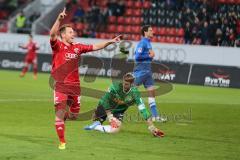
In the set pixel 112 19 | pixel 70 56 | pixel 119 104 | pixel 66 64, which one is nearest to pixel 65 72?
pixel 66 64

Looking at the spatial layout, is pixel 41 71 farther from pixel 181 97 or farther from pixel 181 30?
pixel 181 97

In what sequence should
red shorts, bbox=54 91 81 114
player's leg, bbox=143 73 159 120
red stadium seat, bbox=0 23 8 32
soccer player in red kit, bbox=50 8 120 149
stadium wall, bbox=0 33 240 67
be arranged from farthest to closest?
red stadium seat, bbox=0 23 8 32, stadium wall, bbox=0 33 240 67, player's leg, bbox=143 73 159 120, red shorts, bbox=54 91 81 114, soccer player in red kit, bbox=50 8 120 149

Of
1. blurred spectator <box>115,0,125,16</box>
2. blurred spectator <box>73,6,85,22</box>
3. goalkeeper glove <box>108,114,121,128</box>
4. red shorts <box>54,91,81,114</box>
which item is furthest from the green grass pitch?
blurred spectator <box>73,6,85,22</box>

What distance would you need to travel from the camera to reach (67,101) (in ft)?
48.4

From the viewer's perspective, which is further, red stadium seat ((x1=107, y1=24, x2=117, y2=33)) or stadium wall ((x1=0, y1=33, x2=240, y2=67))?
red stadium seat ((x1=107, y1=24, x2=117, y2=33))

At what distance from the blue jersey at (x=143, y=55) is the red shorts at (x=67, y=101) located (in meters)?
4.75

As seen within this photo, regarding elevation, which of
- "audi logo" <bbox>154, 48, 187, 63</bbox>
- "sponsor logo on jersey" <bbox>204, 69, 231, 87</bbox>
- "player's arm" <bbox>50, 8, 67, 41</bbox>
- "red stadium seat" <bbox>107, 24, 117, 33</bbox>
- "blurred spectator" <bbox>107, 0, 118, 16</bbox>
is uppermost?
"player's arm" <bbox>50, 8, 67, 41</bbox>

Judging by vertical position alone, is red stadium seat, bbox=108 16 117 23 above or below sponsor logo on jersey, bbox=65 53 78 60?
below

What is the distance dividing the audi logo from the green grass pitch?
9652 millimetres

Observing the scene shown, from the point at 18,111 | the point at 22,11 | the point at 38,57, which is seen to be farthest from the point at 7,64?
the point at 18,111

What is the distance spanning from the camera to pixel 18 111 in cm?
2053

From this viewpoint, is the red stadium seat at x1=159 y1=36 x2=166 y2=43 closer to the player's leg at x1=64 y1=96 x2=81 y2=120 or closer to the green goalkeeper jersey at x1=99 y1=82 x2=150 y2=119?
the green goalkeeper jersey at x1=99 y1=82 x2=150 y2=119

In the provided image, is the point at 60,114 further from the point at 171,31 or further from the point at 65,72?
the point at 171,31

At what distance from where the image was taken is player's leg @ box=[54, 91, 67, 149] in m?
13.7
